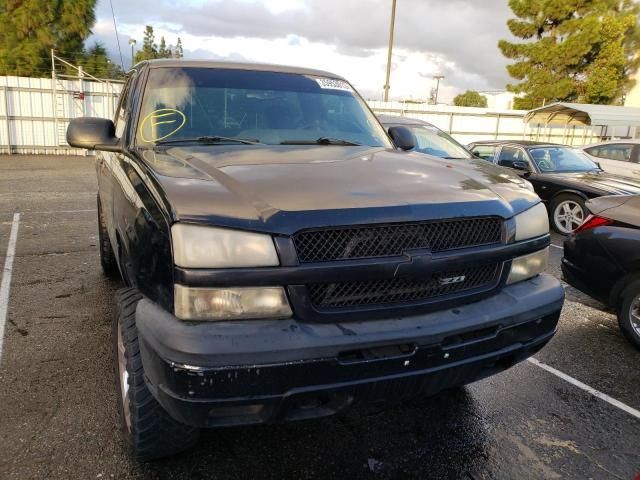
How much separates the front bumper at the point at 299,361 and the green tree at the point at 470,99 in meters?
73.3

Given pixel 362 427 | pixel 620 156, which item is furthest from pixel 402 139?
pixel 620 156

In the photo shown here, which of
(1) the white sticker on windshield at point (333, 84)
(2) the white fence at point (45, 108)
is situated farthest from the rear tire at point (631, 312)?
(2) the white fence at point (45, 108)

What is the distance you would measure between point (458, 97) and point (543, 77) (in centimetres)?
5520

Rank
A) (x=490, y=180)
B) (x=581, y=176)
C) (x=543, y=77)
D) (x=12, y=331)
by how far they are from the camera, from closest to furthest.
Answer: (x=490, y=180) < (x=12, y=331) < (x=581, y=176) < (x=543, y=77)

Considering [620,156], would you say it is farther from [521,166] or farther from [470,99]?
[470,99]

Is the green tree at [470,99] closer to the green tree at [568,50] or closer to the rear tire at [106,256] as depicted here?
the green tree at [568,50]

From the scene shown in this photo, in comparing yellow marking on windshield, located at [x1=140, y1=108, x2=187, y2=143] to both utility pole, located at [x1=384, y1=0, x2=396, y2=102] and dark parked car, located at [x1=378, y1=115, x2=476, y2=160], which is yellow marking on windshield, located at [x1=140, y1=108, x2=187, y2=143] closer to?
dark parked car, located at [x1=378, y1=115, x2=476, y2=160]

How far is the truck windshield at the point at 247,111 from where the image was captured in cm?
296

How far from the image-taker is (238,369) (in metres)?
1.71

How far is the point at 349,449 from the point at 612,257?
2.84 m

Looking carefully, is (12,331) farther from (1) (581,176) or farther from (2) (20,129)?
(2) (20,129)

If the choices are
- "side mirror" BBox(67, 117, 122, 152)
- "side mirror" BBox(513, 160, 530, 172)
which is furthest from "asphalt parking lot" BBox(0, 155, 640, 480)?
"side mirror" BBox(513, 160, 530, 172)

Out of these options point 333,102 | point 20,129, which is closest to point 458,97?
point 20,129

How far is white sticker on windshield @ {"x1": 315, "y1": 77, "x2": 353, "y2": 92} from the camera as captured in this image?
3630 mm
